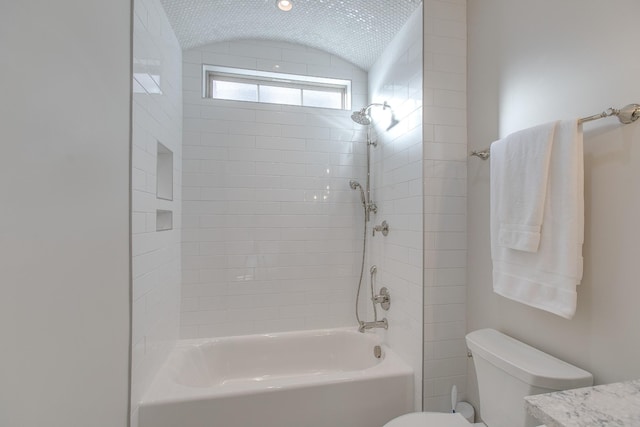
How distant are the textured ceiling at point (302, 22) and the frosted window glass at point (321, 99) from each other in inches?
12.7

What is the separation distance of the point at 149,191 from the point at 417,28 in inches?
67.3

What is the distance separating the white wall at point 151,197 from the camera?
1.32 m

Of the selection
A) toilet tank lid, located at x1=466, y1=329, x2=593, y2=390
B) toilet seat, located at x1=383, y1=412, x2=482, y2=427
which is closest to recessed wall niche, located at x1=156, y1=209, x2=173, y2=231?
toilet seat, located at x1=383, y1=412, x2=482, y2=427

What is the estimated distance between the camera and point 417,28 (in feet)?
5.47

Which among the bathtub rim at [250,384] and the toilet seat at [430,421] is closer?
the toilet seat at [430,421]

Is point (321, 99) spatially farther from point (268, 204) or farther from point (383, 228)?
point (383, 228)

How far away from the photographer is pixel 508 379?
43.6 inches

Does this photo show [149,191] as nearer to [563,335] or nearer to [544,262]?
[544,262]

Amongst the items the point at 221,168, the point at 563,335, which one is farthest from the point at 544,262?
the point at 221,168

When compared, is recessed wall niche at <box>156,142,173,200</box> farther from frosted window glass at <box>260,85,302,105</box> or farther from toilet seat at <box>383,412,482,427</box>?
toilet seat at <box>383,412,482,427</box>

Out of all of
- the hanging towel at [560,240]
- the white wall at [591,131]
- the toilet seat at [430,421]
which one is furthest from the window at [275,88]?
the toilet seat at [430,421]

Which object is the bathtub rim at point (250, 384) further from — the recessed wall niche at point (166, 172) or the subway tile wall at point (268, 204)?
the recessed wall niche at point (166, 172)

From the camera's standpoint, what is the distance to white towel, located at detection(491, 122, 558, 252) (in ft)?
3.51

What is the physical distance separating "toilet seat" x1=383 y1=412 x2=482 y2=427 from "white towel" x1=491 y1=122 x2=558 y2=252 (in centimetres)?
79
